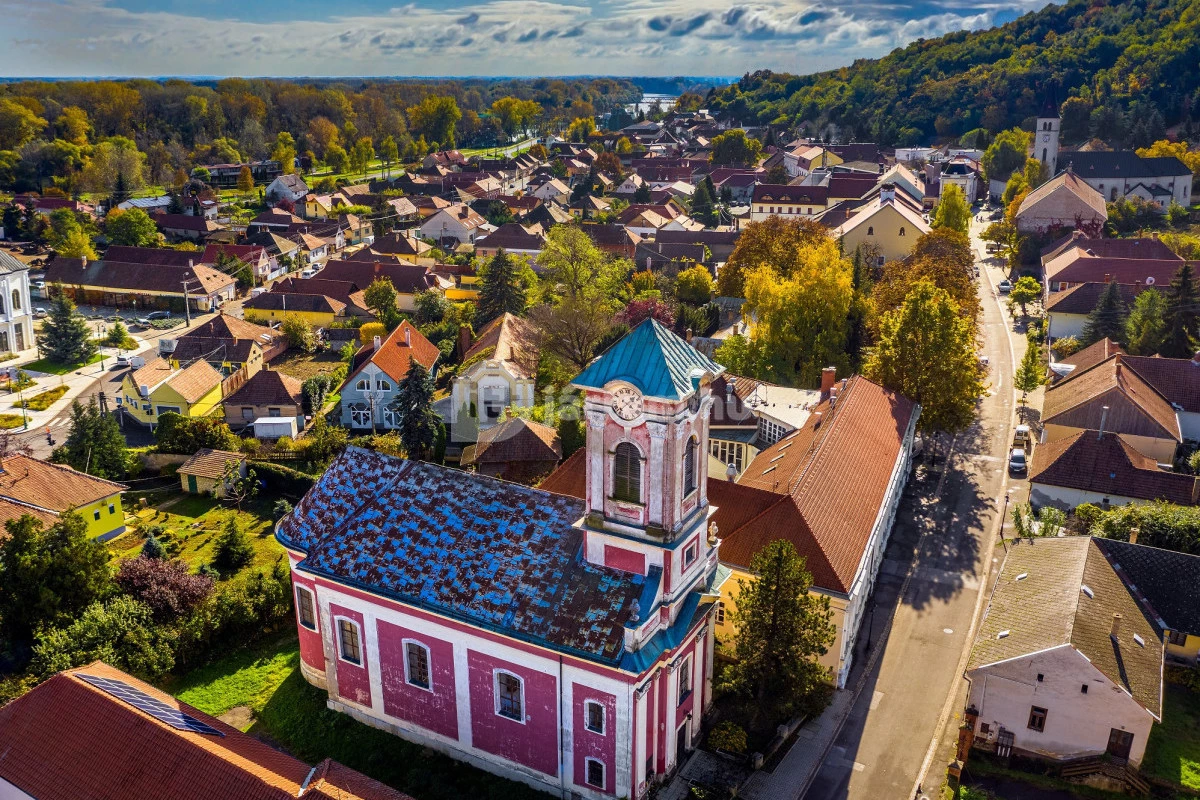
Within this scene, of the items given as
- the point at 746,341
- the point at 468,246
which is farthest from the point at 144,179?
the point at 746,341

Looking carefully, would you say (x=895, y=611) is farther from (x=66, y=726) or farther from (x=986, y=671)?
(x=66, y=726)

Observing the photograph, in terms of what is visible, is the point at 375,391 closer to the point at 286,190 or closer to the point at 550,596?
the point at 550,596

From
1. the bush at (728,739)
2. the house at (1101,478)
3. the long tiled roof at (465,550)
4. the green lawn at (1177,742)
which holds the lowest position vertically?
the green lawn at (1177,742)

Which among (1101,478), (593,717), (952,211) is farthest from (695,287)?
(593,717)

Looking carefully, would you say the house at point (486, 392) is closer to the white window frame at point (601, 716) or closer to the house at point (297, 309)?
the house at point (297, 309)

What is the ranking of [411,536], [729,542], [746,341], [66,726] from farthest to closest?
1. [746,341]
2. [729,542]
3. [411,536]
4. [66,726]

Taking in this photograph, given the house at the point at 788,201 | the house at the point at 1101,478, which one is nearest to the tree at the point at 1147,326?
the house at the point at 1101,478
